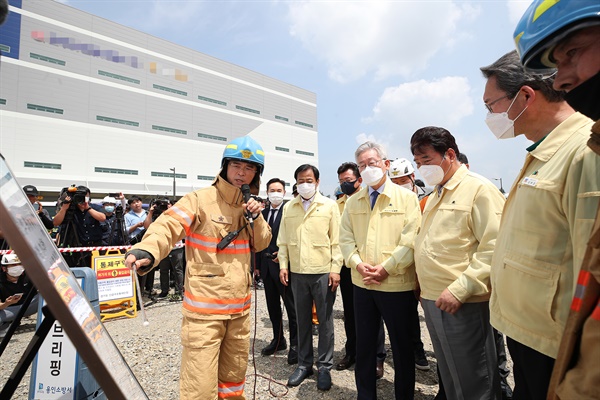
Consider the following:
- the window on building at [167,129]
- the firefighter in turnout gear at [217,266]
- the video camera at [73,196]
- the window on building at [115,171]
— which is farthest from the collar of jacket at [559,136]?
the window on building at [167,129]

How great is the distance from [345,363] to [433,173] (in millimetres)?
2507

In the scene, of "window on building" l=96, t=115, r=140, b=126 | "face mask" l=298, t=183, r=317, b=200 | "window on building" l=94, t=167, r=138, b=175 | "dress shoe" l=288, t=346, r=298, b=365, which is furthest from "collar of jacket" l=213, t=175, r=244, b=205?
"window on building" l=96, t=115, r=140, b=126

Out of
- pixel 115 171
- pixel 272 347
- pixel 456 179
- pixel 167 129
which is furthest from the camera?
pixel 167 129

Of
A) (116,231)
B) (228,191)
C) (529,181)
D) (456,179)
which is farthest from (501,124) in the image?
(116,231)

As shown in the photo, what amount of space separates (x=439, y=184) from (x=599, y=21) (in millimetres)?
1666

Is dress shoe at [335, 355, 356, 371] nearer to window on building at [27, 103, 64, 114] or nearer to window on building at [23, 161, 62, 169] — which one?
window on building at [23, 161, 62, 169]

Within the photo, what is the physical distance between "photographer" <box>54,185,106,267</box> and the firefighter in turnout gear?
15.7 feet

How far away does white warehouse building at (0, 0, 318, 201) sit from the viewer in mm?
27000

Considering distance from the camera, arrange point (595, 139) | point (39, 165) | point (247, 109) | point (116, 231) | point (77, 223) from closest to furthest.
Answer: point (595, 139) → point (77, 223) → point (116, 231) → point (39, 165) → point (247, 109)

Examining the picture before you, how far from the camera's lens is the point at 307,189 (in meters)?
3.80

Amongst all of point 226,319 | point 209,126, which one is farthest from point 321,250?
point 209,126

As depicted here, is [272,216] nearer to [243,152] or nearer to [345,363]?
[345,363]

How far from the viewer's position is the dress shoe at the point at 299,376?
10.7 ft

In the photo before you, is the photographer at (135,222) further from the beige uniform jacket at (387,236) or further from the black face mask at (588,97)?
the black face mask at (588,97)
